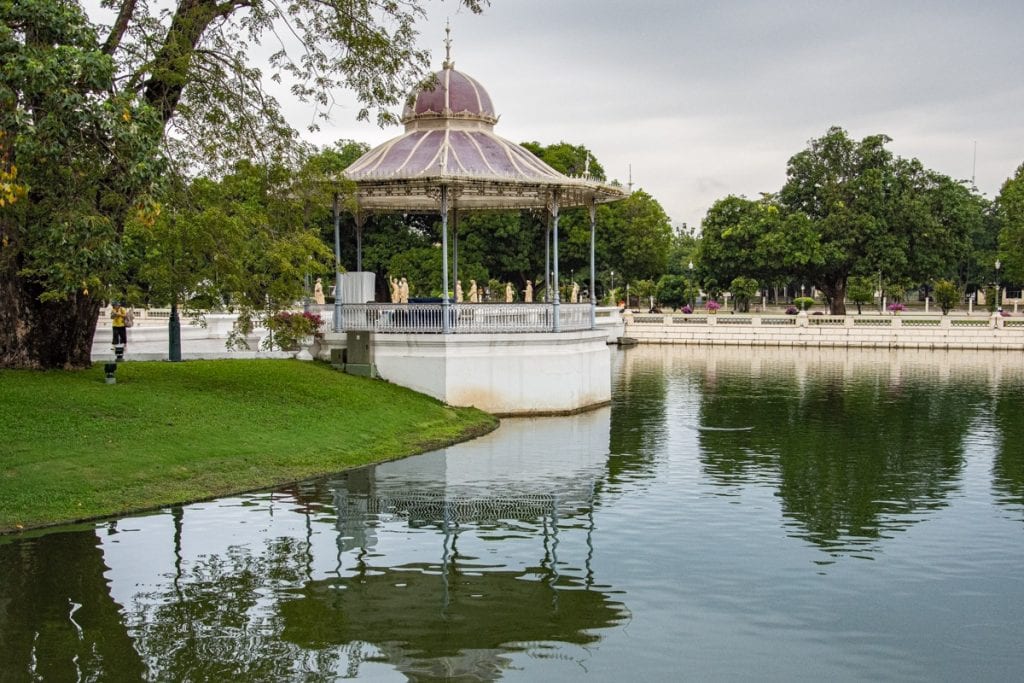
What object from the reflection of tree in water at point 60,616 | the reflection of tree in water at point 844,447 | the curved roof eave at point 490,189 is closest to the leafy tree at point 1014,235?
the reflection of tree in water at point 844,447

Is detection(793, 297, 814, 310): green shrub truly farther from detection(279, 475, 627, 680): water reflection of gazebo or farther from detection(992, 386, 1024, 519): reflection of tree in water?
detection(279, 475, 627, 680): water reflection of gazebo

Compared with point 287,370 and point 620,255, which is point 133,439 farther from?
point 620,255

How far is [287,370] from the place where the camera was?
979 inches

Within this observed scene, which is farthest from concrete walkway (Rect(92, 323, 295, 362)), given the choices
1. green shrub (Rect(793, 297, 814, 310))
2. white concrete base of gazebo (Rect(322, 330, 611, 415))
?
green shrub (Rect(793, 297, 814, 310))

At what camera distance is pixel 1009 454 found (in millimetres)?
21375

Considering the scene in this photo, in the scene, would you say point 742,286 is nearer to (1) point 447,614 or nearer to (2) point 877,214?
(2) point 877,214

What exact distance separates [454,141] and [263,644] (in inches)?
803

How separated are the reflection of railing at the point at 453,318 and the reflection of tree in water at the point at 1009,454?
10778 mm

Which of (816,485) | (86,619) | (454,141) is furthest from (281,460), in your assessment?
(454,141)

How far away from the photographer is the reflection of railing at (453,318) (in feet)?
85.3

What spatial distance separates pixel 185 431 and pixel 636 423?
11.8 metres

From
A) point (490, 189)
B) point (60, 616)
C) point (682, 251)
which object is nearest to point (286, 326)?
point (490, 189)

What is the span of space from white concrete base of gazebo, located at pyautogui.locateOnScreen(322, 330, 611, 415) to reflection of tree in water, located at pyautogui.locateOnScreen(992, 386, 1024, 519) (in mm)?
10314

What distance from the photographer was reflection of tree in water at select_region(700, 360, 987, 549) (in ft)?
52.2
